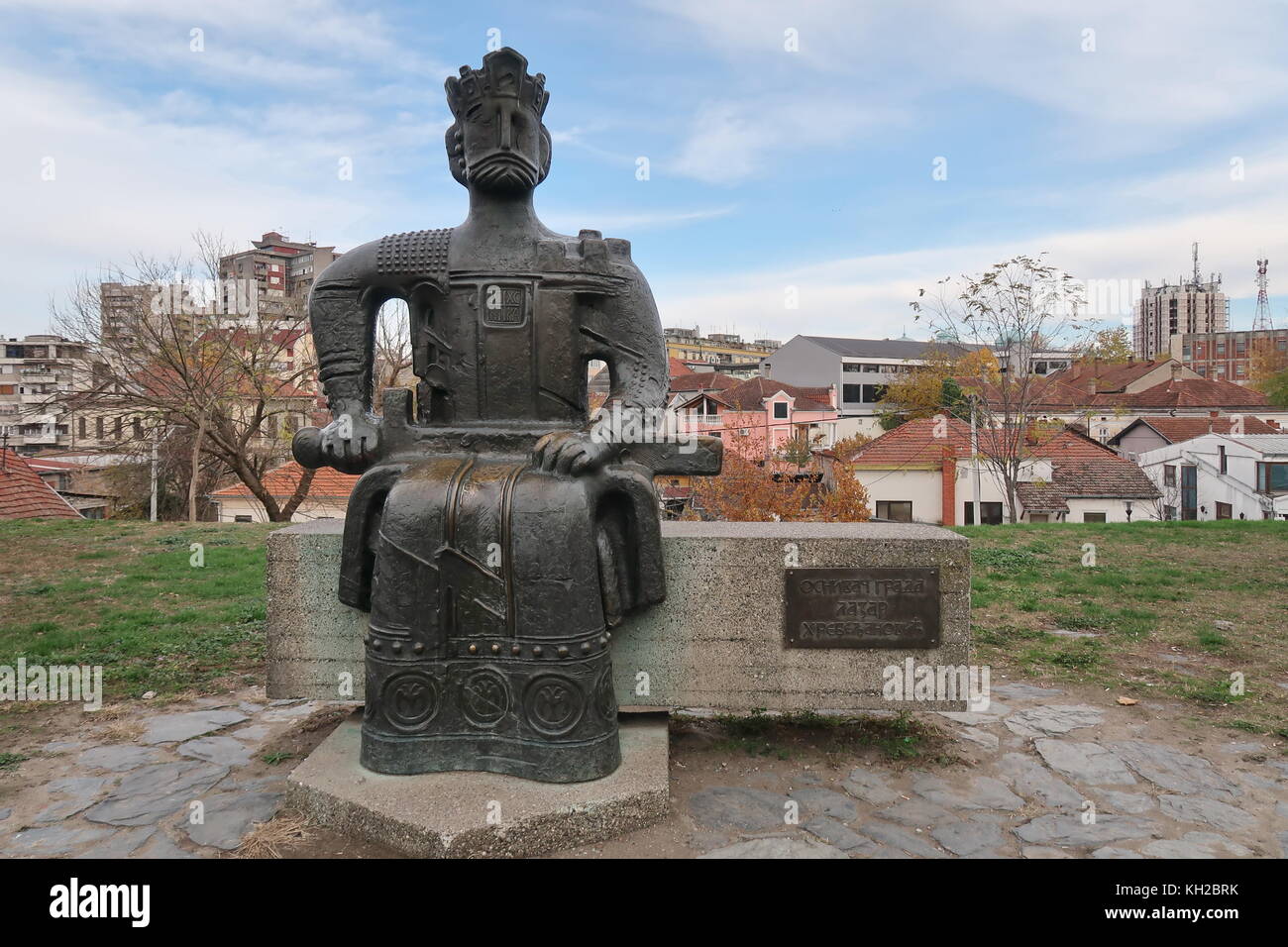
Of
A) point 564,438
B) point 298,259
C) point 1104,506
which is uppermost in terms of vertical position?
point 298,259

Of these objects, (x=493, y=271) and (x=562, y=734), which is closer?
(x=562, y=734)

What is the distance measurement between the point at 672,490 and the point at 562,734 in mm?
22626

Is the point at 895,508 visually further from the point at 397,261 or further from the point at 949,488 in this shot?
the point at 397,261

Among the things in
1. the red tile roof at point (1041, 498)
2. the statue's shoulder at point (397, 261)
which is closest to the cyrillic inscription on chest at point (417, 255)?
the statue's shoulder at point (397, 261)

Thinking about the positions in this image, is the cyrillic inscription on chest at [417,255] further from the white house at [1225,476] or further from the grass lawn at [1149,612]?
the white house at [1225,476]

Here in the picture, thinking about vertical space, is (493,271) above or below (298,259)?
below

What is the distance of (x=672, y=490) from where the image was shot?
84.5 feet

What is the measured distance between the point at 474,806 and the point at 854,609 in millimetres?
1830

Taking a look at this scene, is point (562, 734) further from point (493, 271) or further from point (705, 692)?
point (493, 271)

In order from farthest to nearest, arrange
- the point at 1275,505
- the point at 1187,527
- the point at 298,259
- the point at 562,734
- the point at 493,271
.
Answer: the point at 298,259 → the point at 1275,505 → the point at 1187,527 → the point at 493,271 → the point at 562,734

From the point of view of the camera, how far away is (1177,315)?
74938 millimetres

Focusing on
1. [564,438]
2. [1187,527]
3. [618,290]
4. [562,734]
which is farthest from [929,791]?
[1187,527]

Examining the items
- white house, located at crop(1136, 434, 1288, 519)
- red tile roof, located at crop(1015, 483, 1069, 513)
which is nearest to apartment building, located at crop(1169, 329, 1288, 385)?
white house, located at crop(1136, 434, 1288, 519)

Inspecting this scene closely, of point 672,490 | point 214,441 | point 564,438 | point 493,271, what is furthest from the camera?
point 672,490
